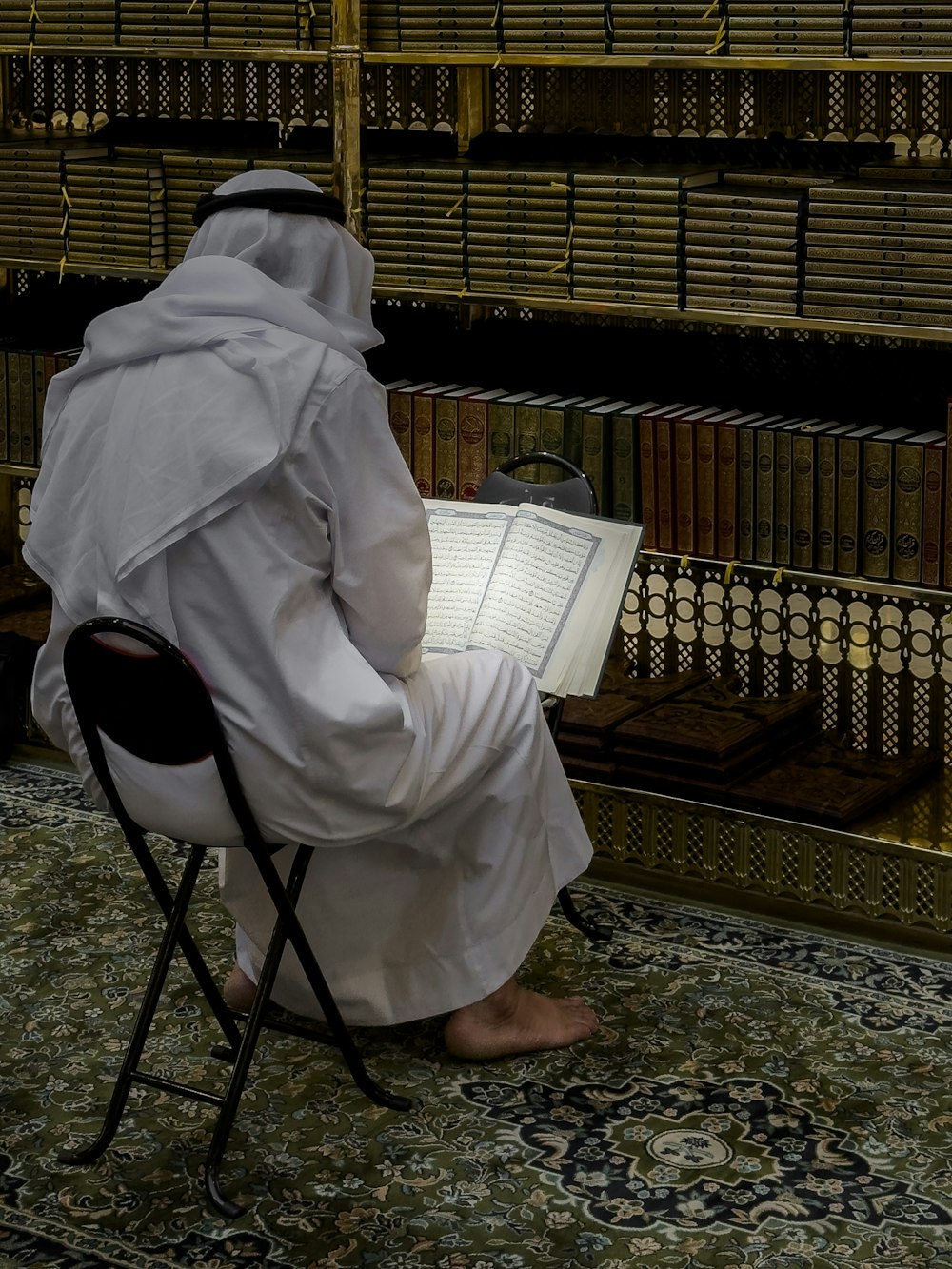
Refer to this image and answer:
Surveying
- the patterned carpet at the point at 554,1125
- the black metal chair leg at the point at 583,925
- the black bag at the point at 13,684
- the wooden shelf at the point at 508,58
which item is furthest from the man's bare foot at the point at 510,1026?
the black bag at the point at 13,684

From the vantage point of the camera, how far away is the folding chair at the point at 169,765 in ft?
8.84

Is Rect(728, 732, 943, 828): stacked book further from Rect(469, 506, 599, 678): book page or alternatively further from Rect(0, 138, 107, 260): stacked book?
Rect(0, 138, 107, 260): stacked book

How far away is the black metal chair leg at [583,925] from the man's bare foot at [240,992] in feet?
2.22

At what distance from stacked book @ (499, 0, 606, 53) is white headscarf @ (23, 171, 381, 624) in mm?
1070

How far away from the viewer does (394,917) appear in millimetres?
3229

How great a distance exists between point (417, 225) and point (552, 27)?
52 centimetres

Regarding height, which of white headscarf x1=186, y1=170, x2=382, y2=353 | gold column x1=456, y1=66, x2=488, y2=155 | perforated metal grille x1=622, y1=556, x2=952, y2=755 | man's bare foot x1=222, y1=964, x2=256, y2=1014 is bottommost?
man's bare foot x1=222, y1=964, x2=256, y2=1014

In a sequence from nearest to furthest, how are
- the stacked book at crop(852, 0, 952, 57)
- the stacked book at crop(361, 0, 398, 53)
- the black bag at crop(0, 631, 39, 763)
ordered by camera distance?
the stacked book at crop(852, 0, 952, 57)
the stacked book at crop(361, 0, 398, 53)
the black bag at crop(0, 631, 39, 763)

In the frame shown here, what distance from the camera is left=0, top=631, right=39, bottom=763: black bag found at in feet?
15.5

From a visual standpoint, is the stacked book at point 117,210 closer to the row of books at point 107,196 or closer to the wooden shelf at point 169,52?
the row of books at point 107,196

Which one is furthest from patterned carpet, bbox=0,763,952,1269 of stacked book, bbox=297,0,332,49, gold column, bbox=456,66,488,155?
stacked book, bbox=297,0,332,49

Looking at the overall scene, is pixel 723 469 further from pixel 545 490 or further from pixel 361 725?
pixel 361 725

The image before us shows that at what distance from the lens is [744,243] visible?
3.71m

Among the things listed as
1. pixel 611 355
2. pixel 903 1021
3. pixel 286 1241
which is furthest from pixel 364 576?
pixel 611 355
